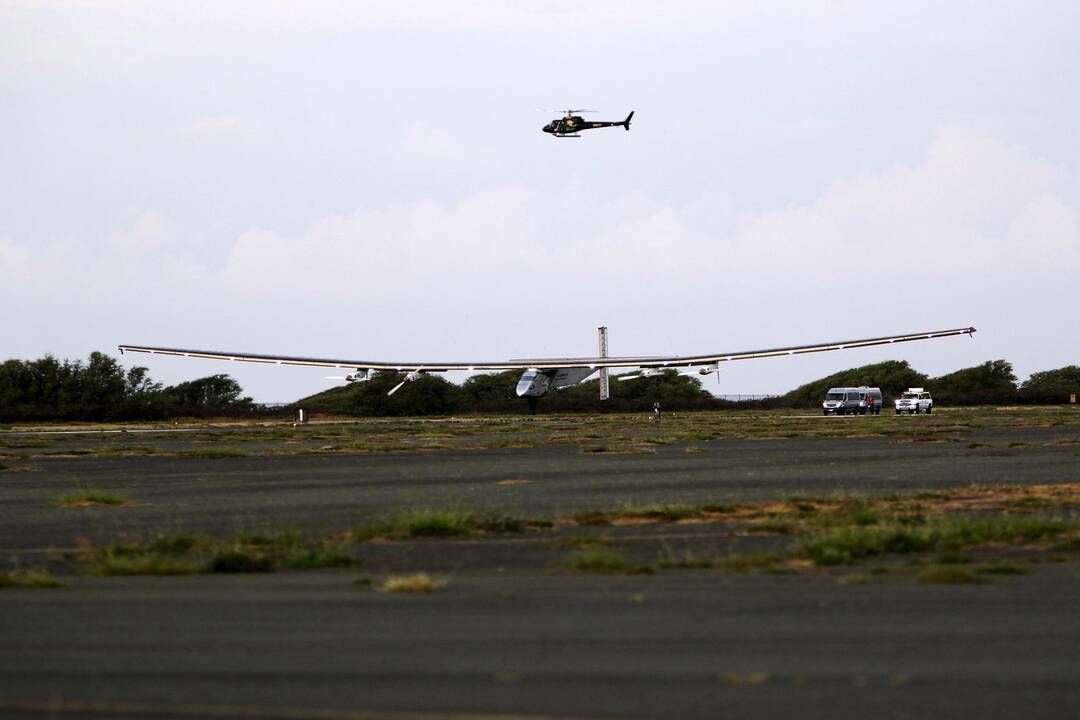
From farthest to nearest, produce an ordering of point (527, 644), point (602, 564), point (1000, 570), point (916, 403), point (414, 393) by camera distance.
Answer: point (414, 393), point (916, 403), point (602, 564), point (1000, 570), point (527, 644)

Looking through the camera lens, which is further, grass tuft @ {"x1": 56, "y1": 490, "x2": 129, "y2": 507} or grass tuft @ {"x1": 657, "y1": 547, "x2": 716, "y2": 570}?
grass tuft @ {"x1": 56, "y1": 490, "x2": 129, "y2": 507}

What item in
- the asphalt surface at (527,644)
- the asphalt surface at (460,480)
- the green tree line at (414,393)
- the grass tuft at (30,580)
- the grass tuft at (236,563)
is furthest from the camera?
the green tree line at (414,393)

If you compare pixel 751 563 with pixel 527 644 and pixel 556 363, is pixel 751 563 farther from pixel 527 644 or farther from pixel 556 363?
pixel 556 363

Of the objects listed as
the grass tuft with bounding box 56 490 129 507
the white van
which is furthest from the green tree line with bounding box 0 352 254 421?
the grass tuft with bounding box 56 490 129 507

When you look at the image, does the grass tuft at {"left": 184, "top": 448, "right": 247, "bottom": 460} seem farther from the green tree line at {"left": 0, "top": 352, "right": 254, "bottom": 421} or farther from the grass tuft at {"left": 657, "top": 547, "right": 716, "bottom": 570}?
the green tree line at {"left": 0, "top": 352, "right": 254, "bottom": 421}

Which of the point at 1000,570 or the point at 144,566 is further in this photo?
the point at 144,566

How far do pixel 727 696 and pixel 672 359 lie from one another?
3895 inches

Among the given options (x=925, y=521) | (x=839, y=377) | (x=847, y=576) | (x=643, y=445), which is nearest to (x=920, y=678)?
(x=847, y=576)

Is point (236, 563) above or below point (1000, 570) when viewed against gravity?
above

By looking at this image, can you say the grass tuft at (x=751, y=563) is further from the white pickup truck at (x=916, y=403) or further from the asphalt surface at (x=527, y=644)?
the white pickup truck at (x=916, y=403)

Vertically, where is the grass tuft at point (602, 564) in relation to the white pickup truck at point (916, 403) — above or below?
below

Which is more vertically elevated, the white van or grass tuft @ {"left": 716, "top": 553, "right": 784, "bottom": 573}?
the white van

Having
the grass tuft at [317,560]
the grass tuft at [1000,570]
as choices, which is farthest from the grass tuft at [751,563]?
the grass tuft at [317,560]

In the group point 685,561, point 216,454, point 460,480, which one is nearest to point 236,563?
point 685,561
